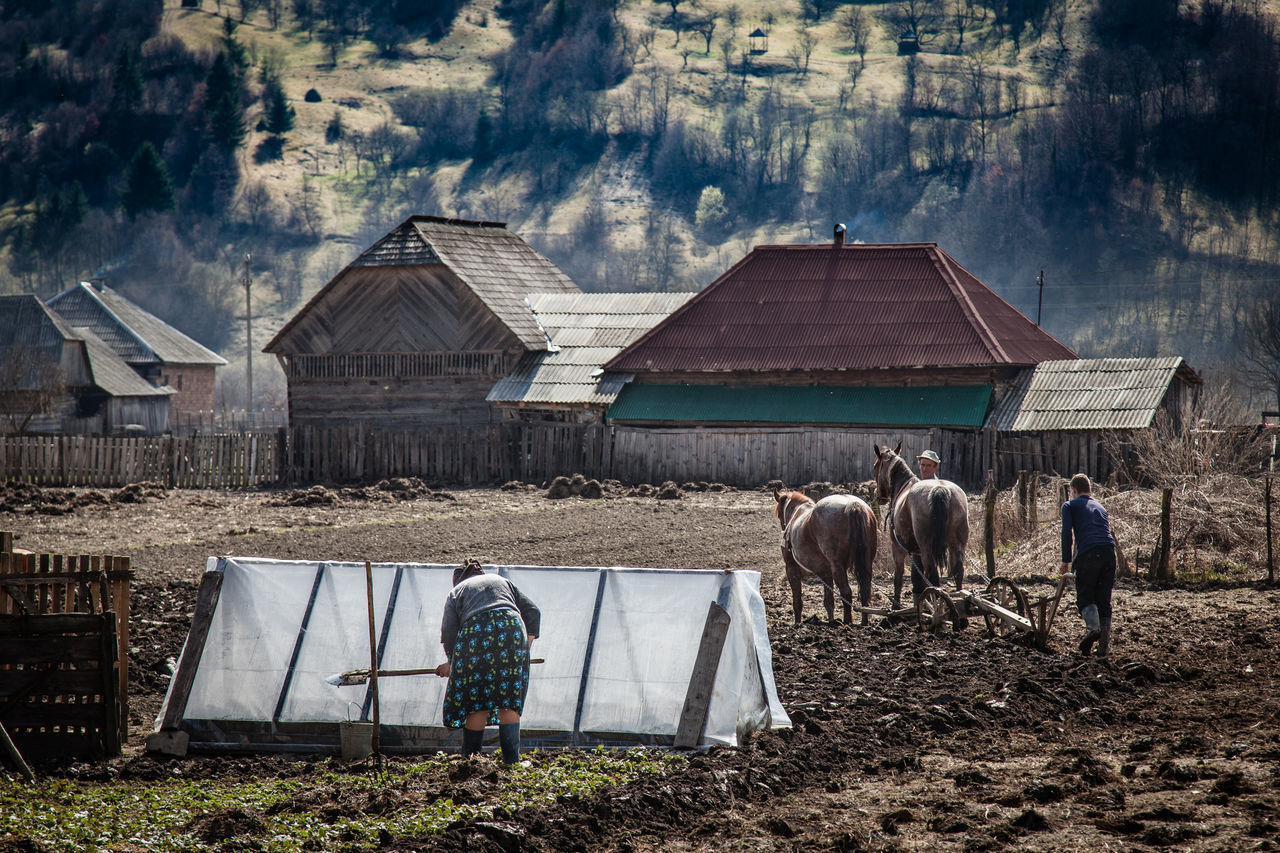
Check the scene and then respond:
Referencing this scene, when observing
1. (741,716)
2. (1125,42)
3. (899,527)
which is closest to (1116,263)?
(1125,42)

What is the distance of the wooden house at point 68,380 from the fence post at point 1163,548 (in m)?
39.5

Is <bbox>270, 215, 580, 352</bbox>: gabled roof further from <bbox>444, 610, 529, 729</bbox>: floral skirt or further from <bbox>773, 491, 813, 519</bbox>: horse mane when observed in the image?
<bbox>444, 610, 529, 729</bbox>: floral skirt

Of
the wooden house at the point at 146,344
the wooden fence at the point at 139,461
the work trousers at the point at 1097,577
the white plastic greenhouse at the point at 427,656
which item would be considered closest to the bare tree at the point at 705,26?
the wooden house at the point at 146,344

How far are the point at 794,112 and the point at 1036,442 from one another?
9276cm

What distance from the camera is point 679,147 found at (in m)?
108

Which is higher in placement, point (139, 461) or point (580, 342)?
point (580, 342)

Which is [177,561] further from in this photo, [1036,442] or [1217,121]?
[1217,121]

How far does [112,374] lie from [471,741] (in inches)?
1961

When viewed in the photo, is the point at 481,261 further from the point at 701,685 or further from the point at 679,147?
the point at 679,147

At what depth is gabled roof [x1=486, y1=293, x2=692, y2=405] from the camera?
33.1 m

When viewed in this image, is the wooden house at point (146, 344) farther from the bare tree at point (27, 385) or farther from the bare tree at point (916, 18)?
the bare tree at point (916, 18)

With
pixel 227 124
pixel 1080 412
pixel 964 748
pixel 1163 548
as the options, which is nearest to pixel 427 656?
pixel 964 748

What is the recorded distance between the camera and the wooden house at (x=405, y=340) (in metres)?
35.3

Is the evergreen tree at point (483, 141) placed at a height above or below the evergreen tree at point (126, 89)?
below
